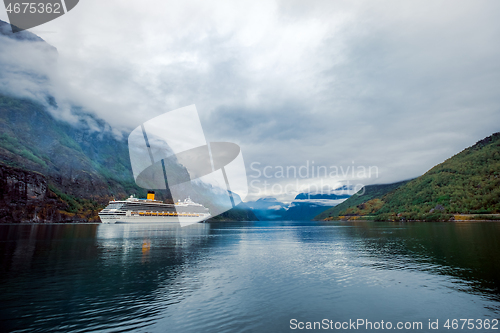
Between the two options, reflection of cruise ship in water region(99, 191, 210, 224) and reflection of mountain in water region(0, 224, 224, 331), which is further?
reflection of cruise ship in water region(99, 191, 210, 224)

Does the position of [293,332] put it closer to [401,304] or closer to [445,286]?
[401,304]

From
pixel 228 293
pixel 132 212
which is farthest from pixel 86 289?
pixel 132 212

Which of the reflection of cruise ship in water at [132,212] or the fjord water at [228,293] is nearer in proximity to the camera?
the fjord water at [228,293]

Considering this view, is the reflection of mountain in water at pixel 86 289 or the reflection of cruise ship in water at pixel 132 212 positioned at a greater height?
the reflection of cruise ship in water at pixel 132 212

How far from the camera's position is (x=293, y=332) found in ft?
50.0

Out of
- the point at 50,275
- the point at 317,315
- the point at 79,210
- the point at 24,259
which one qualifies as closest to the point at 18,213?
the point at 79,210

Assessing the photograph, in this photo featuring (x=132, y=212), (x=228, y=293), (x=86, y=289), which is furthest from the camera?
(x=132, y=212)

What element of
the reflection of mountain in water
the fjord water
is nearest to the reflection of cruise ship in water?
the reflection of mountain in water

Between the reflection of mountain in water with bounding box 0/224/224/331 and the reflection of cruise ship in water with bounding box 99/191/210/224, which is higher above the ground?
the reflection of cruise ship in water with bounding box 99/191/210/224

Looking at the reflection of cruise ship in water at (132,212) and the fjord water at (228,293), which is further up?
the reflection of cruise ship in water at (132,212)

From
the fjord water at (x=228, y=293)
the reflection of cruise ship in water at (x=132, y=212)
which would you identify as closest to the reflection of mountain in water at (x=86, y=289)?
the fjord water at (x=228, y=293)

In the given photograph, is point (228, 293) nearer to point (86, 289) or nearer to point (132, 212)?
point (86, 289)

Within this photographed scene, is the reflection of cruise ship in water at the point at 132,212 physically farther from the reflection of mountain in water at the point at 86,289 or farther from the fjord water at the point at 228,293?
the fjord water at the point at 228,293

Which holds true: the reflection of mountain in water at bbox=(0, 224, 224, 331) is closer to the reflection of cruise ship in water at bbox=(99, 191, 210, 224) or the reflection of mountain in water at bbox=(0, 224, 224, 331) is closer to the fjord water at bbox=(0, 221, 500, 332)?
the fjord water at bbox=(0, 221, 500, 332)
